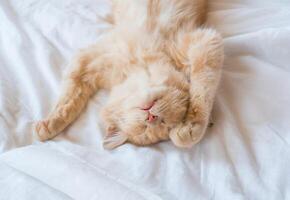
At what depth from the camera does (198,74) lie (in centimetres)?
115

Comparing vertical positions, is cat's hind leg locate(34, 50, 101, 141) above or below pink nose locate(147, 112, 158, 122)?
below

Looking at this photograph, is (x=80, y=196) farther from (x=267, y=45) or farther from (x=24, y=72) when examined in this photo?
(x=267, y=45)

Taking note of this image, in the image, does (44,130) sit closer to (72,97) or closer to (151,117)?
(72,97)

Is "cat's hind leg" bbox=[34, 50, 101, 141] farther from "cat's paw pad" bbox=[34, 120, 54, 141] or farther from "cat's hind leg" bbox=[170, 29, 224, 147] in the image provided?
"cat's hind leg" bbox=[170, 29, 224, 147]

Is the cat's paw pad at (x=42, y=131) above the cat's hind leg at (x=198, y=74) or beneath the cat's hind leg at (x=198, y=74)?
beneath

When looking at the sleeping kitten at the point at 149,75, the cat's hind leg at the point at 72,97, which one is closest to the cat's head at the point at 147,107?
the sleeping kitten at the point at 149,75

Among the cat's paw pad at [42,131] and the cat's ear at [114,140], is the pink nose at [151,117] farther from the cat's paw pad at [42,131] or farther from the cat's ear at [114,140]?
the cat's paw pad at [42,131]

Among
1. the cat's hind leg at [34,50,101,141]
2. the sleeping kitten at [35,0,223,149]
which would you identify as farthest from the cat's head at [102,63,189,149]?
the cat's hind leg at [34,50,101,141]

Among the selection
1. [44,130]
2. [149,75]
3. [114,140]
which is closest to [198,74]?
[149,75]

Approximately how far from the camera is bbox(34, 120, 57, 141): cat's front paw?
44.0 inches

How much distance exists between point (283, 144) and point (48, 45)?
36.4 inches

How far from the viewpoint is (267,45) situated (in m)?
1.17

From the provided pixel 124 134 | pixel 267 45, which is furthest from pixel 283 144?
pixel 124 134

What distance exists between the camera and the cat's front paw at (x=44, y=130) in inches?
44.0
